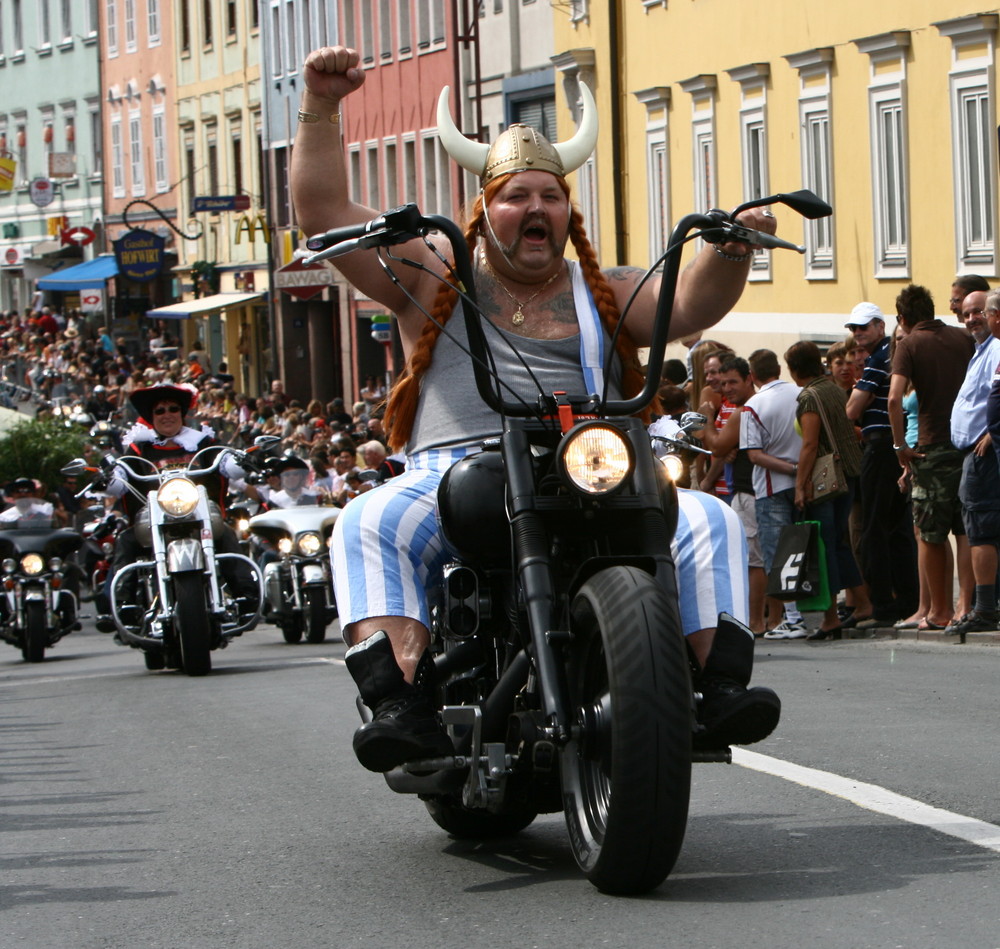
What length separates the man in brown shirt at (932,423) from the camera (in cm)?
1382

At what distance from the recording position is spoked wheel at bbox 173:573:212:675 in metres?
15.3

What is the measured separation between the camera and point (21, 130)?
78625 mm

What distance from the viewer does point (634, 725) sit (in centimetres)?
548

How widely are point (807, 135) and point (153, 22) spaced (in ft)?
138

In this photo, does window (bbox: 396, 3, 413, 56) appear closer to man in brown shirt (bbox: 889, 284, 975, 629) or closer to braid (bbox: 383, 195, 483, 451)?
man in brown shirt (bbox: 889, 284, 975, 629)

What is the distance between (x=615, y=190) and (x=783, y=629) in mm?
21166

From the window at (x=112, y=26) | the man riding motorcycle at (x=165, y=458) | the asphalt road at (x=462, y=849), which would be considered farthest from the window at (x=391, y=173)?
the asphalt road at (x=462, y=849)

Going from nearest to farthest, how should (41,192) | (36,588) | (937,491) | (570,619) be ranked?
(570,619)
(937,491)
(36,588)
(41,192)

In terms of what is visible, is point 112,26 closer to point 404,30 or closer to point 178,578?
point 404,30

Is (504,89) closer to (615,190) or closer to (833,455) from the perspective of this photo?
(615,190)

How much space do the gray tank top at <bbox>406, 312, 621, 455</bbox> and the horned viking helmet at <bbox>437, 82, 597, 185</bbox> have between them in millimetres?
423

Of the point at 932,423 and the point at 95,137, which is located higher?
the point at 95,137

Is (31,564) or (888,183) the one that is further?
(888,183)

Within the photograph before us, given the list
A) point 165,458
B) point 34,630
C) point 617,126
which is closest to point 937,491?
point 165,458
